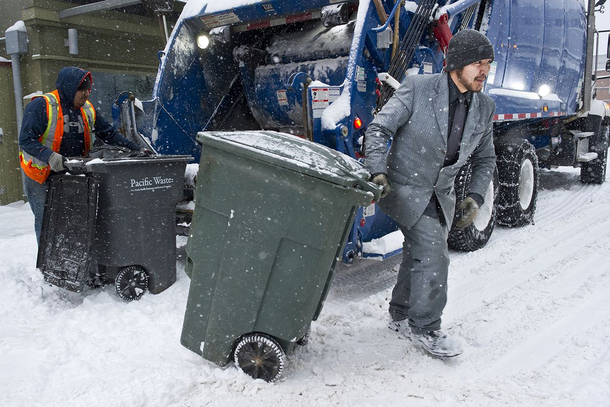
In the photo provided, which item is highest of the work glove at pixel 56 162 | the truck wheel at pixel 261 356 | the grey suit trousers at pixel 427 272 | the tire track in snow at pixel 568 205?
the work glove at pixel 56 162

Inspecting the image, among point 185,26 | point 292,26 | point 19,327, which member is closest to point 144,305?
point 19,327

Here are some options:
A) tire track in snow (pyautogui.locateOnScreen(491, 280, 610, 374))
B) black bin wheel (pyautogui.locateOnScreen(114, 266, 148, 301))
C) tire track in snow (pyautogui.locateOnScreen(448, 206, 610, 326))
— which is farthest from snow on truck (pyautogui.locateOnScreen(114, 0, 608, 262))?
black bin wheel (pyautogui.locateOnScreen(114, 266, 148, 301))

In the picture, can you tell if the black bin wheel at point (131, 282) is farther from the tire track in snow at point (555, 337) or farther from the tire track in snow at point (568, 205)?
the tire track in snow at point (568, 205)

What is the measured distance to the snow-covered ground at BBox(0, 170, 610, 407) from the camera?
231cm

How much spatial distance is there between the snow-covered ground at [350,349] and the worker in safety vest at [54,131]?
75cm

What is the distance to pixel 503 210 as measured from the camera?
17.5 feet

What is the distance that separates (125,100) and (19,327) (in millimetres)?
2019

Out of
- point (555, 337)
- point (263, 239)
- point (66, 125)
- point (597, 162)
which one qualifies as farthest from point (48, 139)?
point (597, 162)

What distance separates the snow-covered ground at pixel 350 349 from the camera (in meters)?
2.31

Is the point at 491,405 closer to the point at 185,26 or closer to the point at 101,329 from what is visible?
the point at 101,329

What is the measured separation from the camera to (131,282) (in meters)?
3.40

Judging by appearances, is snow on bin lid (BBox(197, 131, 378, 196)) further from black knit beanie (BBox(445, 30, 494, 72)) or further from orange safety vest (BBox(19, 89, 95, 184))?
orange safety vest (BBox(19, 89, 95, 184))

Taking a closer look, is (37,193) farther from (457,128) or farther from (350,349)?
(457,128)

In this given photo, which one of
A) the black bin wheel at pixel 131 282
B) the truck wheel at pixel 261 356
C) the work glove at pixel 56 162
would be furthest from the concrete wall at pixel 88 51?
the truck wheel at pixel 261 356
